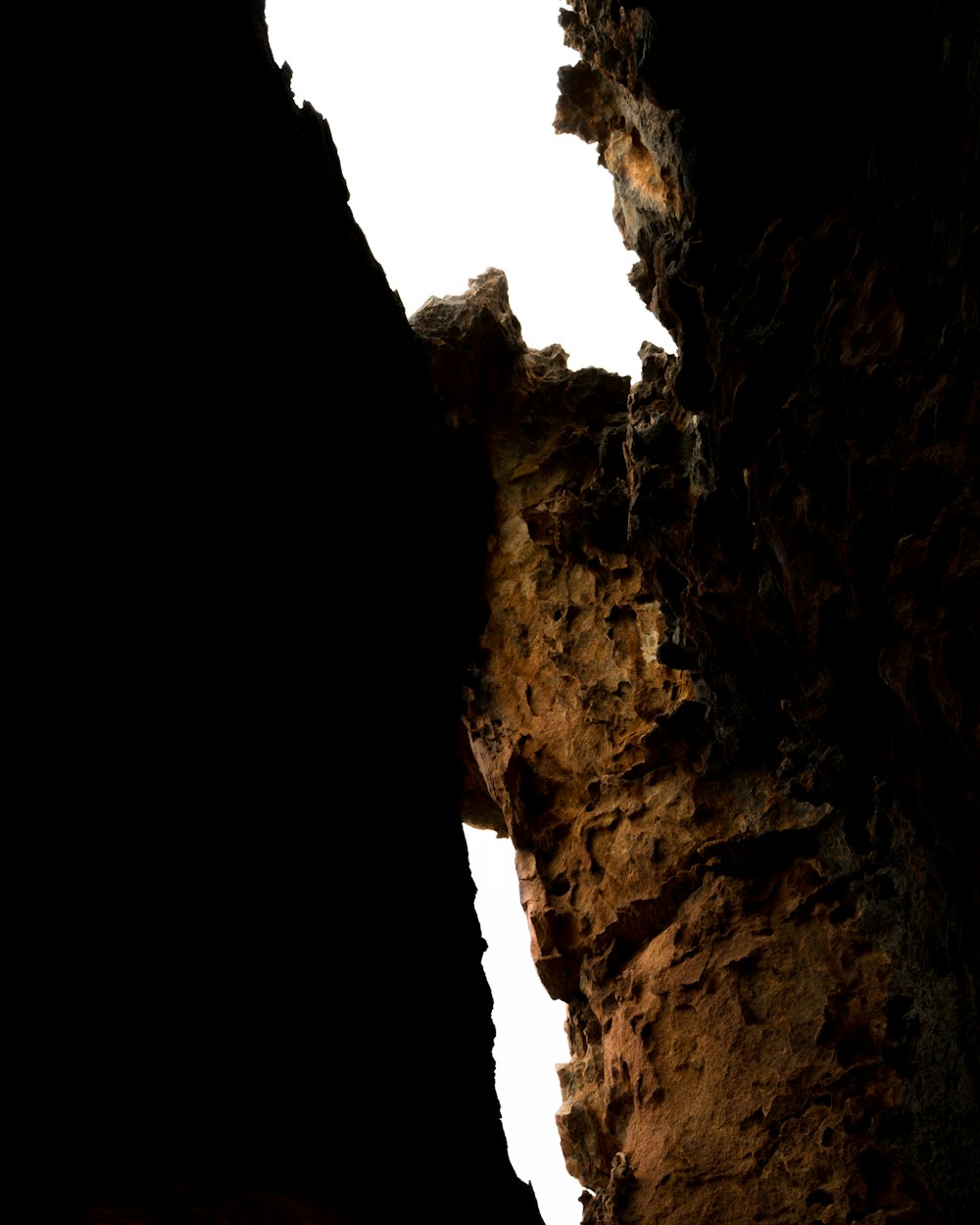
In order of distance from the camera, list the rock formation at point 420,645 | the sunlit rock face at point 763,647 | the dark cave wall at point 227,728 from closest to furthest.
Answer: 1. the sunlit rock face at point 763,647
2. the rock formation at point 420,645
3. the dark cave wall at point 227,728

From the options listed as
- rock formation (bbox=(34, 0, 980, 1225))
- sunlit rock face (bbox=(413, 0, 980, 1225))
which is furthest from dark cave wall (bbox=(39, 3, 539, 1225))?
sunlit rock face (bbox=(413, 0, 980, 1225))

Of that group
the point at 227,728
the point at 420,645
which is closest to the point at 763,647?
the point at 420,645

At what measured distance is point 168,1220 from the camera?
6.52 metres

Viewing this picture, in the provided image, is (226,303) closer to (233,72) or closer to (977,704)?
(233,72)

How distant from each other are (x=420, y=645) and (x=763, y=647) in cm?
318

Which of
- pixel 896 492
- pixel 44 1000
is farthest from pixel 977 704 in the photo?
pixel 44 1000

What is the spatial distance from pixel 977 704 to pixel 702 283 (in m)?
3.86

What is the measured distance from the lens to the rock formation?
18.0 feet

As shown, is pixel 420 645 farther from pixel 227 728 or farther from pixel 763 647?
pixel 763 647

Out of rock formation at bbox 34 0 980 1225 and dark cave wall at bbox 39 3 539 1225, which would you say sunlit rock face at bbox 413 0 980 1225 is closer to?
rock formation at bbox 34 0 980 1225

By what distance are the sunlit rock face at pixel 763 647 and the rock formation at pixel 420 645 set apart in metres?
0.04

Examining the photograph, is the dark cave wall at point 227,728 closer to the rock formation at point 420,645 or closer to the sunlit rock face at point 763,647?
the rock formation at point 420,645

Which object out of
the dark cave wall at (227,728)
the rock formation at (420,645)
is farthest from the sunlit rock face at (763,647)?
the dark cave wall at (227,728)

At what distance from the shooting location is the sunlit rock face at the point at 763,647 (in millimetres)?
5277
